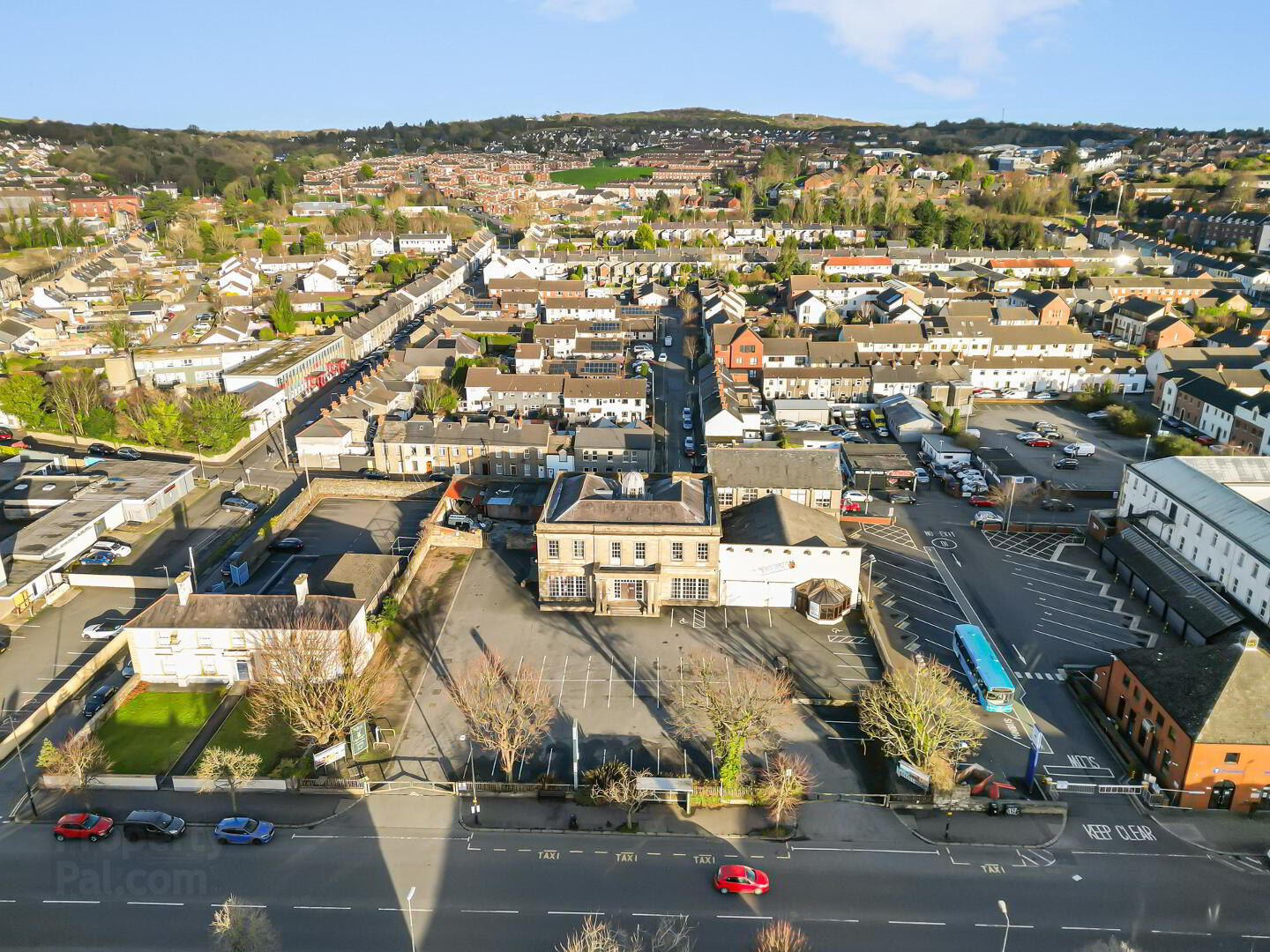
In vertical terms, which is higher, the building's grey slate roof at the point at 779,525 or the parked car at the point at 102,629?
the building's grey slate roof at the point at 779,525

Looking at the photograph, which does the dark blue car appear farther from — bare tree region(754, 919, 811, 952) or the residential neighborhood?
bare tree region(754, 919, 811, 952)

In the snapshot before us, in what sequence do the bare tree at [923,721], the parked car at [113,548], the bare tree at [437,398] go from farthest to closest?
the bare tree at [437,398] < the parked car at [113,548] < the bare tree at [923,721]

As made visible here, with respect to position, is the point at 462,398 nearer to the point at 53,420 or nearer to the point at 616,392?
the point at 616,392

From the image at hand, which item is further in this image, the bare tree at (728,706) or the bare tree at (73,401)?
the bare tree at (73,401)

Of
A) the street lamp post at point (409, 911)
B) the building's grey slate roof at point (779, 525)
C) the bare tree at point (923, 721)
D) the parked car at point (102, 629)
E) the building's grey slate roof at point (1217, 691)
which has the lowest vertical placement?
the street lamp post at point (409, 911)

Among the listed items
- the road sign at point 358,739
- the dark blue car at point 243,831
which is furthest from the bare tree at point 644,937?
the road sign at point 358,739

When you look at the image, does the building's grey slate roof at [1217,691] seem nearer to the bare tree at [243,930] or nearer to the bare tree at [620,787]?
the bare tree at [620,787]
